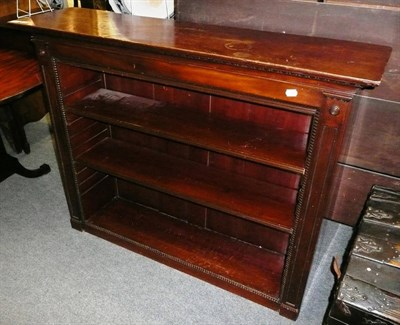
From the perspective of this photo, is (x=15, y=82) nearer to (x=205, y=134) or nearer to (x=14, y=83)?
(x=14, y=83)

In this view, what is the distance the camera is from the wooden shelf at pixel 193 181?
5.28 feet

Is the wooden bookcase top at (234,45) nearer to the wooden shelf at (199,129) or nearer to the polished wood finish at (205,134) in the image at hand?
the polished wood finish at (205,134)

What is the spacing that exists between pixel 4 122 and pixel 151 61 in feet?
6.79

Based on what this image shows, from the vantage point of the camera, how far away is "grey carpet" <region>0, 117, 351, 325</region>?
1.73 metres

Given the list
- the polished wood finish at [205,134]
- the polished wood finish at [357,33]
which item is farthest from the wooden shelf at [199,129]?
the polished wood finish at [357,33]

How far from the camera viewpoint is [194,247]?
2.00 m

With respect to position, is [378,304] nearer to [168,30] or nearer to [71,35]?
[168,30]

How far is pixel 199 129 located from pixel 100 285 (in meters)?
0.96

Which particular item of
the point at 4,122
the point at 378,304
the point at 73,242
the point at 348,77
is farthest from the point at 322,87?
the point at 4,122

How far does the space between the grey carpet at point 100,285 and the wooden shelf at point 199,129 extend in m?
0.51

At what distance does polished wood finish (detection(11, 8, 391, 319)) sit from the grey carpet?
0.28 ft

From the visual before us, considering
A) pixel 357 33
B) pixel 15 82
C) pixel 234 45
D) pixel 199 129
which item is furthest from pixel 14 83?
pixel 357 33

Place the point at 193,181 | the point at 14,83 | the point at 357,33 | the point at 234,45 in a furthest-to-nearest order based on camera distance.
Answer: the point at 14,83
the point at 193,181
the point at 357,33
the point at 234,45

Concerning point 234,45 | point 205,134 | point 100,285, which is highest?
point 234,45
